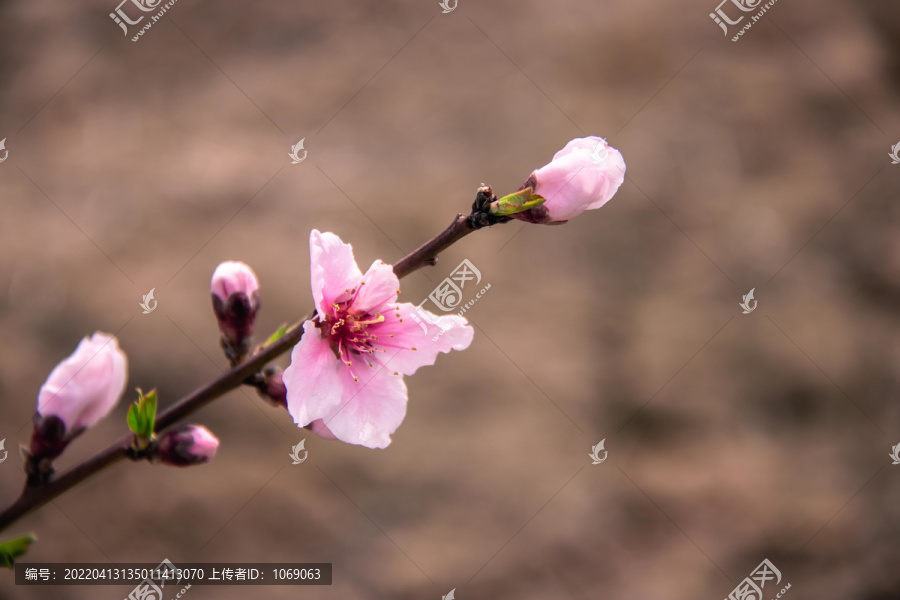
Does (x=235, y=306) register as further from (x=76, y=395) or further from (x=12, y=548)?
(x=12, y=548)

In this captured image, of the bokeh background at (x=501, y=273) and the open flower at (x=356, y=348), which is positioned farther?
the bokeh background at (x=501, y=273)

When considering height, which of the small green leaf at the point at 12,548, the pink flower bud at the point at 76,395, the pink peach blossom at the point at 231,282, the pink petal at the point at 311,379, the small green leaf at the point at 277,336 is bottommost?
the small green leaf at the point at 12,548

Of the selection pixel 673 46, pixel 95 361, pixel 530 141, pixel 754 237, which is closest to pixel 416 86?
pixel 530 141

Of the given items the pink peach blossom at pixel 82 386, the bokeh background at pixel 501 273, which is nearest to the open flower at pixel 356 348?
the pink peach blossom at pixel 82 386

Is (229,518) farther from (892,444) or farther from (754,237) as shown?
(892,444)

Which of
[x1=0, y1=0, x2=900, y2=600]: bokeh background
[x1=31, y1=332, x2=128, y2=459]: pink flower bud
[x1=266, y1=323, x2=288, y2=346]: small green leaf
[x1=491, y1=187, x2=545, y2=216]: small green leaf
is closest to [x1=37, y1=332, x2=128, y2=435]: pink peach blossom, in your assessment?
[x1=31, y1=332, x2=128, y2=459]: pink flower bud
